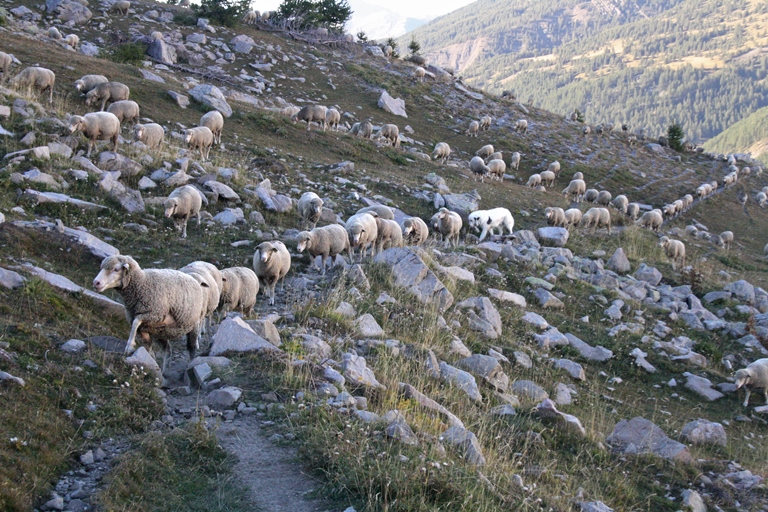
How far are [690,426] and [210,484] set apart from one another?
778 cm

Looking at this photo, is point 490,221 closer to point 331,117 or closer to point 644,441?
point 331,117

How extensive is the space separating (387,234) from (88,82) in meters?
13.4

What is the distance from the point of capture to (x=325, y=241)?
46.2 feet

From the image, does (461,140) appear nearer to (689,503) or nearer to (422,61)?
(422,61)

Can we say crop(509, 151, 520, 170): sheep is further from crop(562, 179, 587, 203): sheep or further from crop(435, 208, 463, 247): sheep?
crop(435, 208, 463, 247): sheep

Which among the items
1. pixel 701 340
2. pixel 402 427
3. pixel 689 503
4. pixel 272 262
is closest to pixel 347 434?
pixel 402 427

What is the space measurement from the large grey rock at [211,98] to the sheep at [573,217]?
14.9 metres

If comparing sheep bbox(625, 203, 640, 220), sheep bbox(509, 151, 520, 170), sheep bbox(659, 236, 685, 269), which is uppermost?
sheep bbox(509, 151, 520, 170)

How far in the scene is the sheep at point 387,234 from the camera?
1631 centimetres

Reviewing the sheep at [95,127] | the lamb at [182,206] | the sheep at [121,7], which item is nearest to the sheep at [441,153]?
the sheep at [95,127]

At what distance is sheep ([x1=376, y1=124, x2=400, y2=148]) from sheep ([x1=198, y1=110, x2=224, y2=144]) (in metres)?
11.4

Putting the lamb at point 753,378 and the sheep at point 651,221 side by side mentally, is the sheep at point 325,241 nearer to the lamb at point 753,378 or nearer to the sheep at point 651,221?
the lamb at point 753,378

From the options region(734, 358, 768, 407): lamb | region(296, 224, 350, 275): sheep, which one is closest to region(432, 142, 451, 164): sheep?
region(296, 224, 350, 275): sheep

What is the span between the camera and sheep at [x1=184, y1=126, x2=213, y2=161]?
19.7 metres
